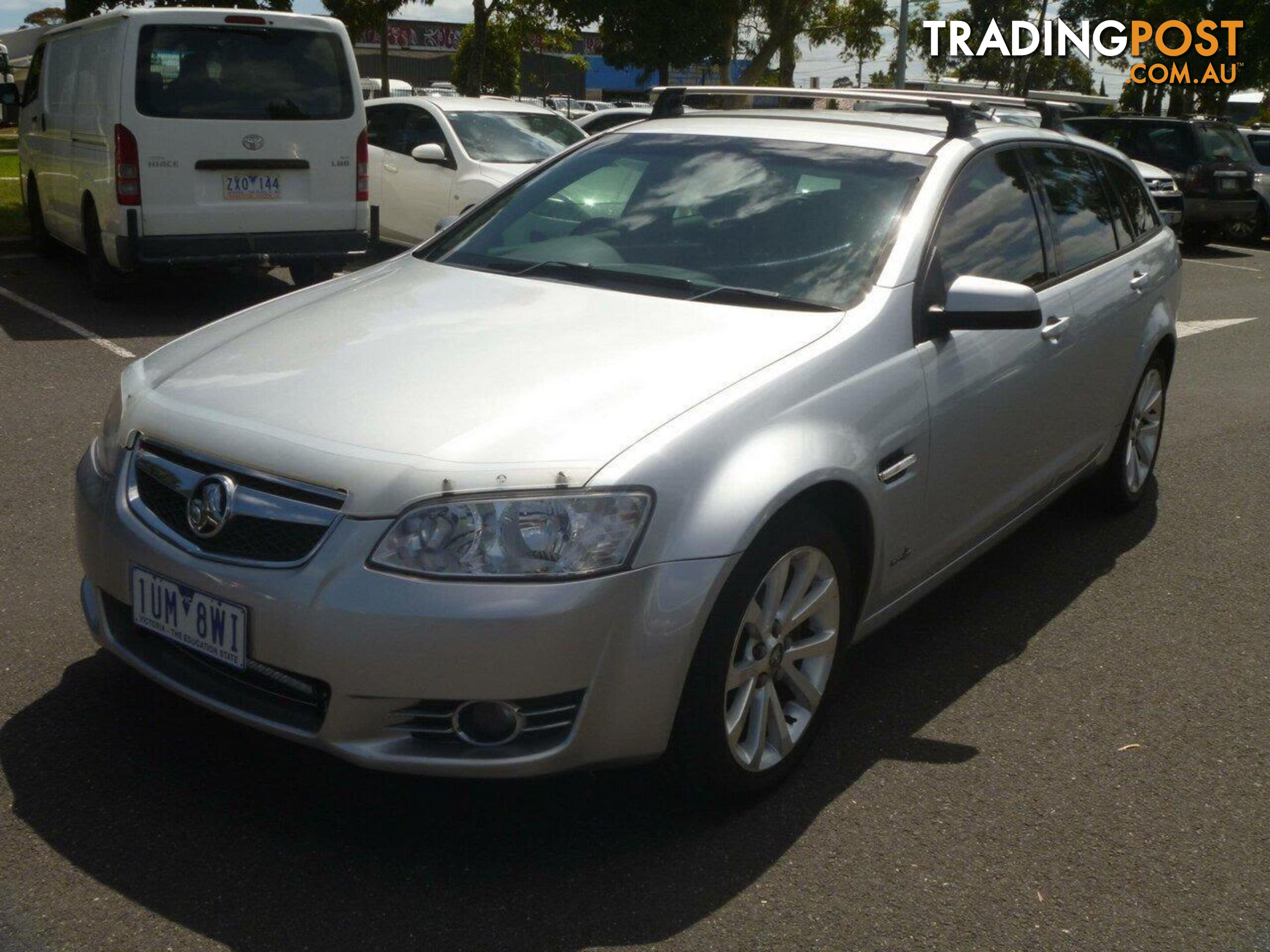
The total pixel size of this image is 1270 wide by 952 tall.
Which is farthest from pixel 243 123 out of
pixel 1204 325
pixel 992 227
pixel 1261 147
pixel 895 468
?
pixel 1261 147

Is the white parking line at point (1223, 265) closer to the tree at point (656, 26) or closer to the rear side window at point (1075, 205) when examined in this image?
the rear side window at point (1075, 205)

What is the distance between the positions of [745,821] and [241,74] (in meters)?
7.67

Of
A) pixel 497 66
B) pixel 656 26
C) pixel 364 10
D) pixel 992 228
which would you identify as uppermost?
pixel 497 66

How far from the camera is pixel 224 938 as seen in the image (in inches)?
106

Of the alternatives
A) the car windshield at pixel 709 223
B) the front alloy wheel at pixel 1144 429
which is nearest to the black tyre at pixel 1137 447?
the front alloy wheel at pixel 1144 429

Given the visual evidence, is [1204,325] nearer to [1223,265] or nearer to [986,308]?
[1223,265]

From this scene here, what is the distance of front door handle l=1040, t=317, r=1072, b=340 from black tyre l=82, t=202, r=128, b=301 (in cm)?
721

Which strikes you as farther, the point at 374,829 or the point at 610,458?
the point at 374,829

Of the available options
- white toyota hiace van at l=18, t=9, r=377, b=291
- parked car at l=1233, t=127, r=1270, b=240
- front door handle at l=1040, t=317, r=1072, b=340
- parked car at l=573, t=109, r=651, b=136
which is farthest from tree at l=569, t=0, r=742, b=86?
front door handle at l=1040, t=317, r=1072, b=340

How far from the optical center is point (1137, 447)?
5.78m

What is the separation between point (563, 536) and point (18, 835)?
1.39 metres

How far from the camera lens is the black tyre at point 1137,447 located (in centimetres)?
555

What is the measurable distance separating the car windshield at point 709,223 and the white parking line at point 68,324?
4.43 m

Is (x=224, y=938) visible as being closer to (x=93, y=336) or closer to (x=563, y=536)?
(x=563, y=536)
